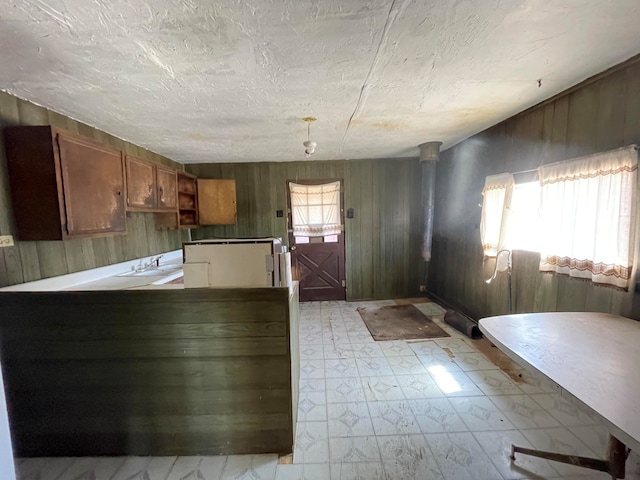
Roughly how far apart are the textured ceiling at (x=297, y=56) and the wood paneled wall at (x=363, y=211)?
70.4 inches

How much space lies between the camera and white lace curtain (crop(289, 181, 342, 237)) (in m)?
4.22

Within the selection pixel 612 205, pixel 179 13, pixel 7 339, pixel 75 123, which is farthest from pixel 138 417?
pixel 612 205

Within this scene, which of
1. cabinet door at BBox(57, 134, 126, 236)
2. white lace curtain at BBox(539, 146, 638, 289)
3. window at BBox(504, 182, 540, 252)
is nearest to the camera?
white lace curtain at BBox(539, 146, 638, 289)

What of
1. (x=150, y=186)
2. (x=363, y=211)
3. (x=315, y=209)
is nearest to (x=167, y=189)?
(x=150, y=186)

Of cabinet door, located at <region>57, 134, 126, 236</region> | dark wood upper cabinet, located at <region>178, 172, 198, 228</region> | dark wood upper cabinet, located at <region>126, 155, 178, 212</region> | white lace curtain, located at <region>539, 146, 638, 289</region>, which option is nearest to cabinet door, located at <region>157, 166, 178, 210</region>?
dark wood upper cabinet, located at <region>126, 155, 178, 212</region>

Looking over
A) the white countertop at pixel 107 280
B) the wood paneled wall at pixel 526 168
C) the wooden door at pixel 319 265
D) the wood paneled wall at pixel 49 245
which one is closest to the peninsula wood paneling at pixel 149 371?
the white countertop at pixel 107 280

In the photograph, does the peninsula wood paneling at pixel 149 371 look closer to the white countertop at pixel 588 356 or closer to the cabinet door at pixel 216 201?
the white countertop at pixel 588 356

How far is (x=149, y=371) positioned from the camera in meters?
1.56

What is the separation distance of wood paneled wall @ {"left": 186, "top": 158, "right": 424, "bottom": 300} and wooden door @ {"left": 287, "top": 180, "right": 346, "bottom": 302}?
0.13 metres

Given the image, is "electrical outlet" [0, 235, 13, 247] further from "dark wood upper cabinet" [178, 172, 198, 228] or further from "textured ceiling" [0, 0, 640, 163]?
"dark wood upper cabinet" [178, 172, 198, 228]

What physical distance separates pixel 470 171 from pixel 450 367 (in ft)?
7.44

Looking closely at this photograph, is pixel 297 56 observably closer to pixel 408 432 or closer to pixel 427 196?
pixel 408 432

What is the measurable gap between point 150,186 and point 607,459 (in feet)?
12.7

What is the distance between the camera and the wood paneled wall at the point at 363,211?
420cm
